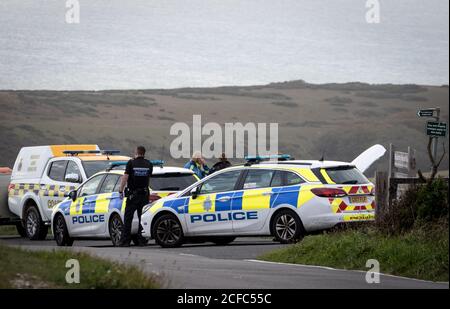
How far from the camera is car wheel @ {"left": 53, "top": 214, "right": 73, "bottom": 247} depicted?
76.6ft

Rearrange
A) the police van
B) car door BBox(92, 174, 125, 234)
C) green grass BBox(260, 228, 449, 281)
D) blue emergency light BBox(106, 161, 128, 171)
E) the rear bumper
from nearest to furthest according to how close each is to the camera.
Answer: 1. green grass BBox(260, 228, 449, 281)
2. the rear bumper
3. car door BBox(92, 174, 125, 234)
4. blue emergency light BBox(106, 161, 128, 171)
5. the police van

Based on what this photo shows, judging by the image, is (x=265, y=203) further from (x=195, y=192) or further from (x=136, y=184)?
(x=136, y=184)

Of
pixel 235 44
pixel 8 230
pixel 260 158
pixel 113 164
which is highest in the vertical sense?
pixel 235 44

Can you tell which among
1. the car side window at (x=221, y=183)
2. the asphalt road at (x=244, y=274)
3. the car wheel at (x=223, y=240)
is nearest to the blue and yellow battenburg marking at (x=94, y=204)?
the car side window at (x=221, y=183)

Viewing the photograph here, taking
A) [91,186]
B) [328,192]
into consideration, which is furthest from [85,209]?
[328,192]

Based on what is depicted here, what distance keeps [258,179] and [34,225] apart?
7.00m

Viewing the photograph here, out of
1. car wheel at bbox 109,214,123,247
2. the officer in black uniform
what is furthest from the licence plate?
car wheel at bbox 109,214,123,247

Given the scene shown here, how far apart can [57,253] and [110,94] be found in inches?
2682

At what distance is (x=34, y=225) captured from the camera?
2600 cm

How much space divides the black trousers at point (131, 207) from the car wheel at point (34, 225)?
510cm

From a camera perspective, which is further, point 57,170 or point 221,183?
point 57,170

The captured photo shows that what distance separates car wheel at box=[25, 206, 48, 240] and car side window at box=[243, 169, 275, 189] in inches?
254

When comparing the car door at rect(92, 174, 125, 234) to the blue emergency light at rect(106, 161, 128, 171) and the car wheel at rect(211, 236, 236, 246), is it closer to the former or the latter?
the blue emergency light at rect(106, 161, 128, 171)
